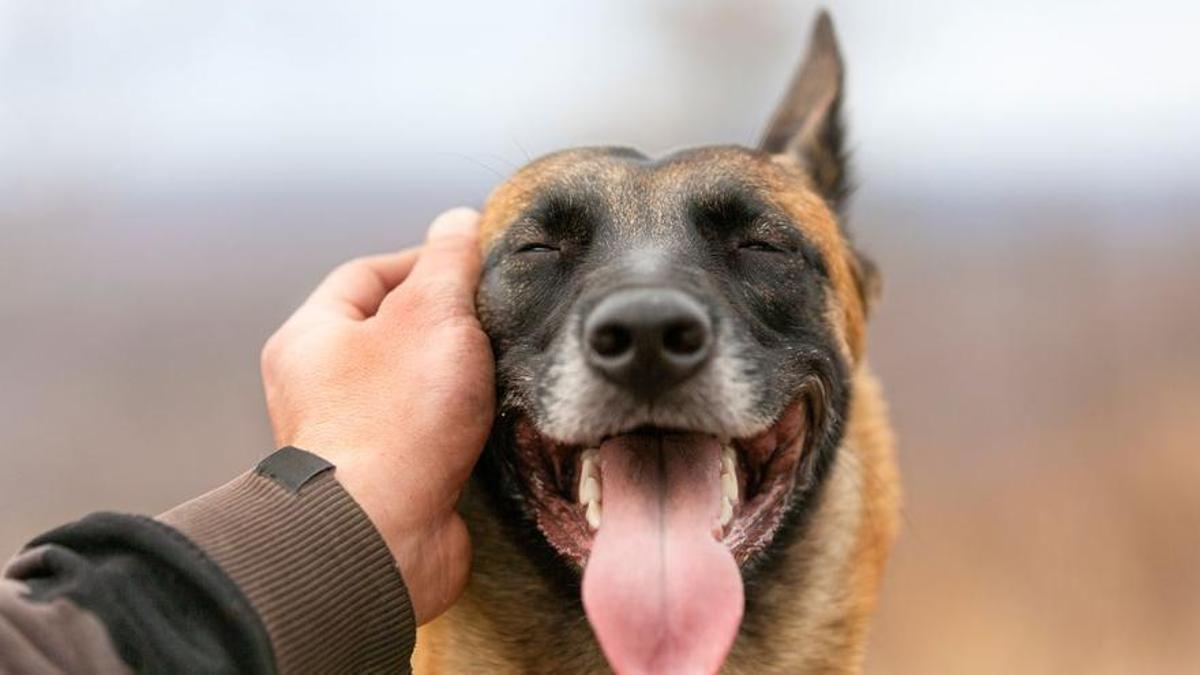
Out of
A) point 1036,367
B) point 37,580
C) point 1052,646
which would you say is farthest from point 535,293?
point 1036,367

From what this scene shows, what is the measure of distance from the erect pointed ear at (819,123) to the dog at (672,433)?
0.65 ft

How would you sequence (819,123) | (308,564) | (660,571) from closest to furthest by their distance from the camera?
(308,564) → (660,571) → (819,123)

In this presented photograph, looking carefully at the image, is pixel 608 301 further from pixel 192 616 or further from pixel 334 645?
pixel 192 616

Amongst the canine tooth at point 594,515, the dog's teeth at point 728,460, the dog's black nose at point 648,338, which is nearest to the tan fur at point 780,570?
the canine tooth at point 594,515

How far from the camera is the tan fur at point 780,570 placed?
245 centimetres

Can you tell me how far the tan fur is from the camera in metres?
2.45

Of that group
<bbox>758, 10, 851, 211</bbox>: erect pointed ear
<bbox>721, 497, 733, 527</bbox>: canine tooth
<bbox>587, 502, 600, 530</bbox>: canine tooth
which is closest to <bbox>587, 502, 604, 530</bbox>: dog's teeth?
<bbox>587, 502, 600, 530</bbox>: canine tooth

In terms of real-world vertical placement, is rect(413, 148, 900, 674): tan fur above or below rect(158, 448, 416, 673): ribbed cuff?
below

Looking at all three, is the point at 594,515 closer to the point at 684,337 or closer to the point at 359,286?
the point at 684,337

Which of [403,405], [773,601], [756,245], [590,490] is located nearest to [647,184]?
[756,245]

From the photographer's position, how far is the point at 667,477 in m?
2.16

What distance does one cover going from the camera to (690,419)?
2078mm

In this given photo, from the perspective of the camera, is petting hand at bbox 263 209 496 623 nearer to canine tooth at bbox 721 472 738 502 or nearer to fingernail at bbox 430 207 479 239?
fingernail at bbox 430 207 479 239

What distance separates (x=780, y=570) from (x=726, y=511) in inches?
19.7
